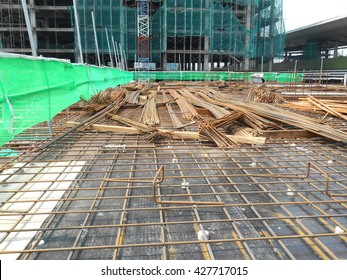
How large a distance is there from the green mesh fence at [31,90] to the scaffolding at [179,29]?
107ft

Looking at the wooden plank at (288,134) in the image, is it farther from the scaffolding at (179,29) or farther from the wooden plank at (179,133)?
the scaffolding at (179,29)

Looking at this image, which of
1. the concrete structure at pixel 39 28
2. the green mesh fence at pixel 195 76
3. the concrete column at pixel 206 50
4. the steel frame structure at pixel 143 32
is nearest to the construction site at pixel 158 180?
the green mesh fence at pixel 195 76

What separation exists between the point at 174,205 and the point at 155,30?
41.0m

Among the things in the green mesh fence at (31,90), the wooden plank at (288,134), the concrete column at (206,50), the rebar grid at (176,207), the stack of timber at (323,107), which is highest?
the concrete column at (206,50)

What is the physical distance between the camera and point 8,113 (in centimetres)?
445

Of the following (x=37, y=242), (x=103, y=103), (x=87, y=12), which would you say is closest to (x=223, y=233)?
(x=37, y=242)

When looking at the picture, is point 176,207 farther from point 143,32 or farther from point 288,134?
point 143,32

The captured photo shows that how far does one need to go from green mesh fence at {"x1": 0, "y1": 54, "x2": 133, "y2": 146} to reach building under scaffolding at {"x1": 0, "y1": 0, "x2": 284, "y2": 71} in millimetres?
32103

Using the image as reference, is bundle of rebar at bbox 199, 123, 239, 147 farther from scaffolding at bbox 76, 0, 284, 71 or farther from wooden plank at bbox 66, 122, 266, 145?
scaffolding at bbox 76, 0, 284, 71

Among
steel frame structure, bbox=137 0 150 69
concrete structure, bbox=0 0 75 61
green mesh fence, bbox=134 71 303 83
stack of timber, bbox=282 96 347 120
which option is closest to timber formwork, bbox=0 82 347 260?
stack of timber, bbox=282 96 347 120

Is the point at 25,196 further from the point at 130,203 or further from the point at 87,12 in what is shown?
the point at 87,12

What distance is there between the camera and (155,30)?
41.2 metres

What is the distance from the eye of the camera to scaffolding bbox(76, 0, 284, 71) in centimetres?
3875

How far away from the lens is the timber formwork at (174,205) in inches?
107
